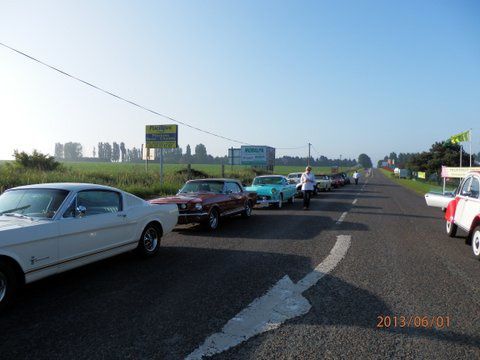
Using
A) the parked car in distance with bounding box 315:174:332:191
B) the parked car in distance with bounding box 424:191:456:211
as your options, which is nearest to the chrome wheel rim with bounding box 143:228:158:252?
the parked car in distance with bounding box 424:191:456:211

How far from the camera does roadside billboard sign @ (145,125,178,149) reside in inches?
966

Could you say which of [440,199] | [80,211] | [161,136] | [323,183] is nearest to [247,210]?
[440,199]

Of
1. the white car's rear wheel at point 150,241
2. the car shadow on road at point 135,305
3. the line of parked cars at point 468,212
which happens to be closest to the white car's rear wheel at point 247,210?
the white car's rear wheel at point 150,241

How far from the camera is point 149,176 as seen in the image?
26.2m

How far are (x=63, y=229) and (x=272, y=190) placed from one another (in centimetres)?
1197

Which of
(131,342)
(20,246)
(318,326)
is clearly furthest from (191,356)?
(20,246)

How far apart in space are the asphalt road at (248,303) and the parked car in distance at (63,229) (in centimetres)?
35

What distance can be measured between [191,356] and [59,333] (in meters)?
1.43

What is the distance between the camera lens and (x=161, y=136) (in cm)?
2484

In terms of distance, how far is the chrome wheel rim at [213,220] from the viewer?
34.1ft

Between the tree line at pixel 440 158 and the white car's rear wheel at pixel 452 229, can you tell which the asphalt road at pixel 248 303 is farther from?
the tree line at pixel 440 158

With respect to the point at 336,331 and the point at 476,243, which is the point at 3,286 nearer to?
the point at 336,331

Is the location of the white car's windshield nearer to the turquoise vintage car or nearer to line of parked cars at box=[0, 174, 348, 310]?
line of parked cars at box=[0, 174, 348, 310]
